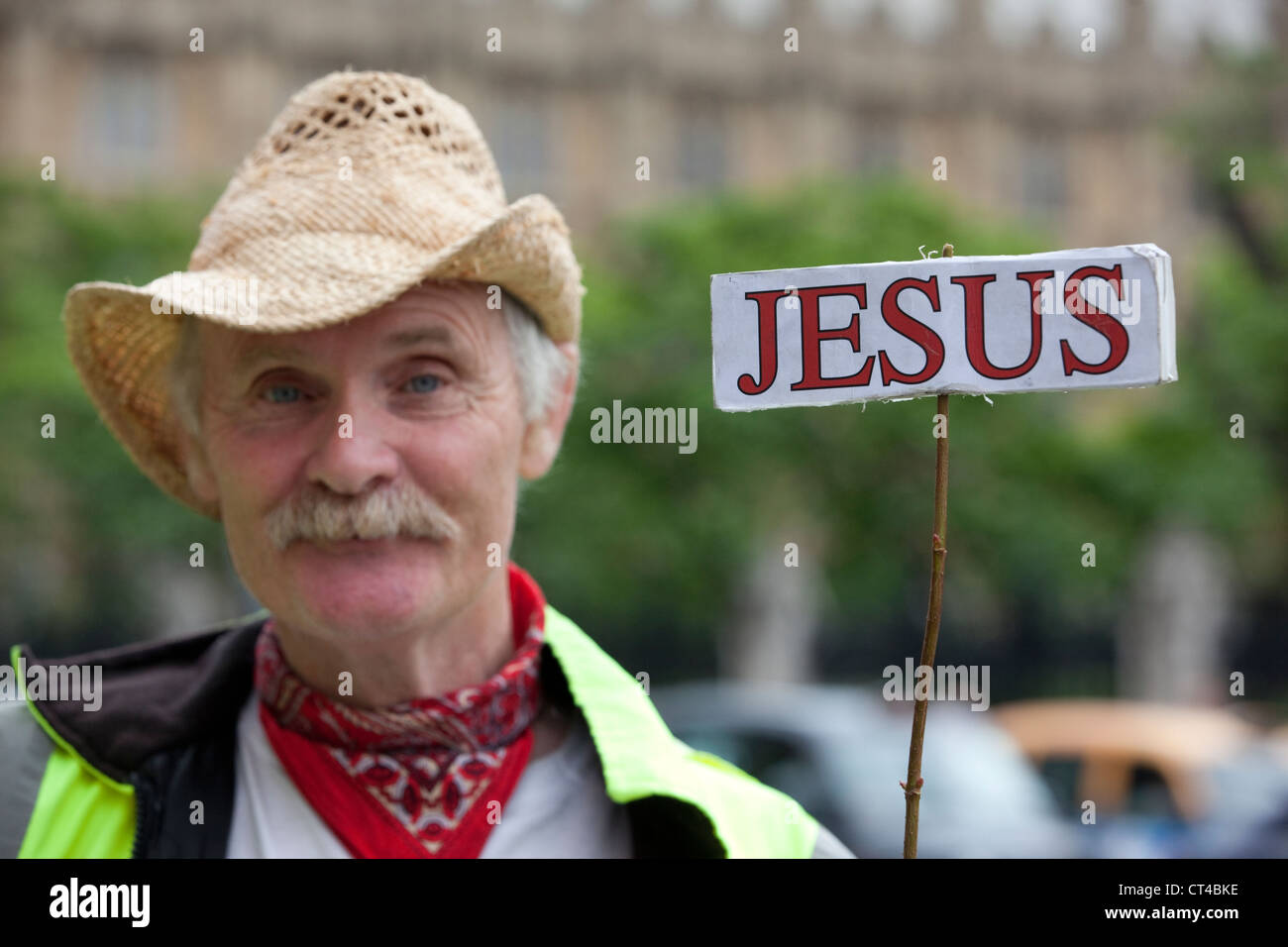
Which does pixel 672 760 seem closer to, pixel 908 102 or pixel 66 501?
pixel 66 501

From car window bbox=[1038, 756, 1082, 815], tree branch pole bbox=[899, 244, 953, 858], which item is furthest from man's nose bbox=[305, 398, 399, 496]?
car window bbox=[1038, 756, 1082, 815]

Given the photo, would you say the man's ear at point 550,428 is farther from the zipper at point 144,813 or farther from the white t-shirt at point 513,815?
the zipper at point 144,813

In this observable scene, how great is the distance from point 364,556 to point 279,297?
0.34 m

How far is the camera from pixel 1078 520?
24656mm

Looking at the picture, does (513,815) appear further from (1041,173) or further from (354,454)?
(1041,173)

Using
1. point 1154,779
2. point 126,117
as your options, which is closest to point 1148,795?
point 1154,779

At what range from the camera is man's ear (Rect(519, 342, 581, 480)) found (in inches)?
87.8

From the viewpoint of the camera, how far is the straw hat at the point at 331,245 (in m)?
1.98

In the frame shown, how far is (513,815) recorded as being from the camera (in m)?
2.12

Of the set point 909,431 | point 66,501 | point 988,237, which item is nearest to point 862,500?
point 909,431

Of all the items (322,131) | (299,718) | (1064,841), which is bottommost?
(1064,841)
